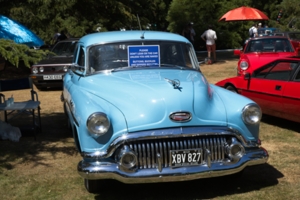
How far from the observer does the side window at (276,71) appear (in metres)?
8.51

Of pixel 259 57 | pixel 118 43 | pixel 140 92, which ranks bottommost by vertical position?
pixel 259 57

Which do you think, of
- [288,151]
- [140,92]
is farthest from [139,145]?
[288,151]

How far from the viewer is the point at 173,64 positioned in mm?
6172

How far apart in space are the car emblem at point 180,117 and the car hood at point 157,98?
0.11 ft

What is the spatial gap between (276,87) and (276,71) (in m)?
A: 0.76

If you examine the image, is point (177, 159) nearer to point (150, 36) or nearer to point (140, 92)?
point (140, 92)

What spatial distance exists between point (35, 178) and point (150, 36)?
96.9 inches

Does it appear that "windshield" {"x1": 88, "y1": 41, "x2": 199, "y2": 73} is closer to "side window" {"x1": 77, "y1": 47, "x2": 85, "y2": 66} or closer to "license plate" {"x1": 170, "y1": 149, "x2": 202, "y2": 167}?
"side window" {"x1": 77, "y1": 47, "x2": 85, "y2": 66}

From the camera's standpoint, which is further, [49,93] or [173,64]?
[49,93]

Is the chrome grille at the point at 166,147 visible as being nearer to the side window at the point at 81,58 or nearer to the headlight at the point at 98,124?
the headlight at the point at 98,124

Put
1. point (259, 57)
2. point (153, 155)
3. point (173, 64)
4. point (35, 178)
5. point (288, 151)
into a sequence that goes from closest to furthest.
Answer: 1. point (153, 155)
2. point (35, 178)
3. point (173, 64)
4. point (288, 151)
5. point (259, 57)

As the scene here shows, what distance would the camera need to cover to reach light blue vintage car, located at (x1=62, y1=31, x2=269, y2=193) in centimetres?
465

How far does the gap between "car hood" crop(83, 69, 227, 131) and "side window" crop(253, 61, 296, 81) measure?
10.4 feet

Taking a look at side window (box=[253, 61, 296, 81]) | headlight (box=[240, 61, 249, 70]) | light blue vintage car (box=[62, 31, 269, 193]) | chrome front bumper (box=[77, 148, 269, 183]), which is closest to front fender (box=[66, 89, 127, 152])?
light blue vintage car (box=[62, 31, 269, 193])
